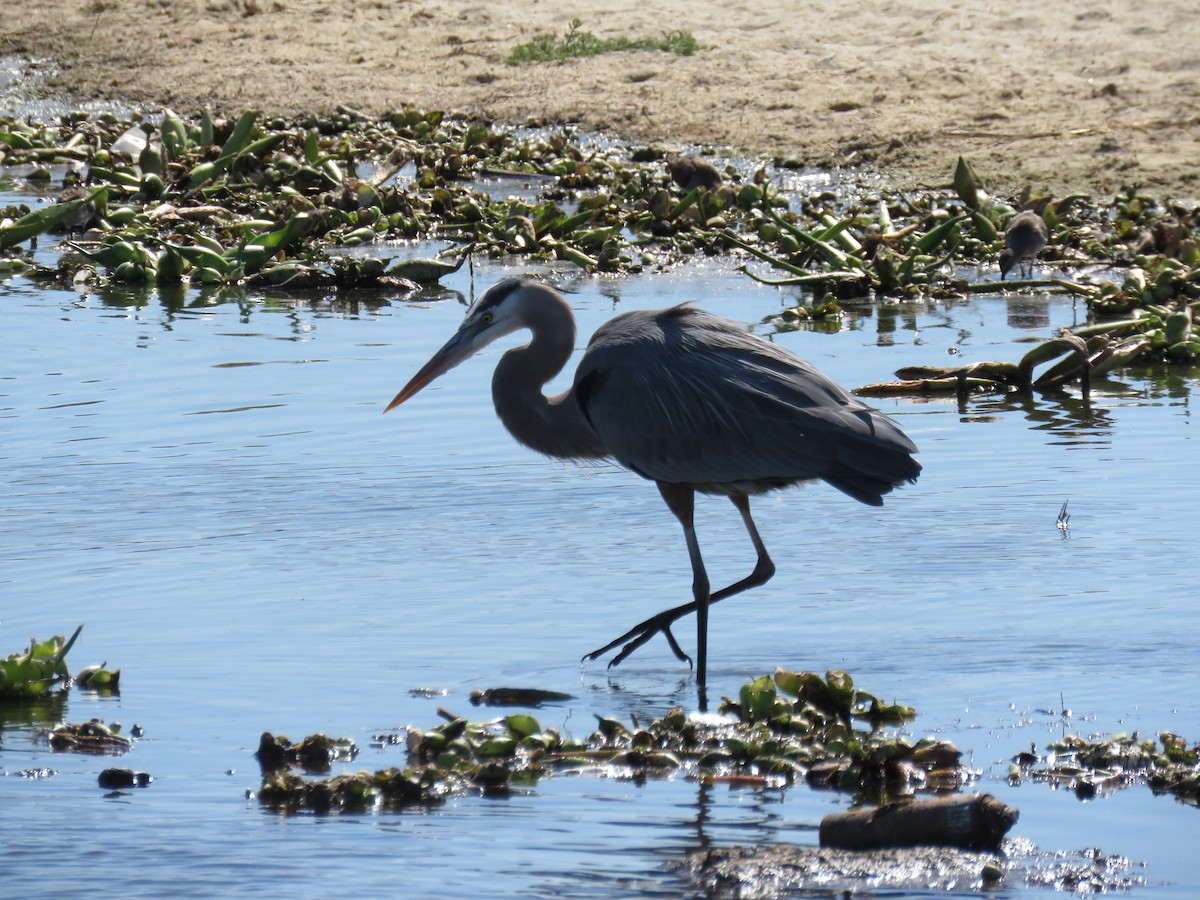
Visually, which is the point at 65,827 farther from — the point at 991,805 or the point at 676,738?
the point at 991,805

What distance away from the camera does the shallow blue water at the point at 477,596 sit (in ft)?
15.3

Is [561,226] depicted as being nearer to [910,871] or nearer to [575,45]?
[575,45]

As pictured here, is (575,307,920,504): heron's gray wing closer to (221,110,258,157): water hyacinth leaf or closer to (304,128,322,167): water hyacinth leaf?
(304,128,322,167): water hyacinth leaf

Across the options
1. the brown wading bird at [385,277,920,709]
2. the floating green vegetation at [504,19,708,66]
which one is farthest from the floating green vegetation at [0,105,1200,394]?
the brown wading bird at [385,277,920,709]

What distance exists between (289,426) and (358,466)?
0.78 metres

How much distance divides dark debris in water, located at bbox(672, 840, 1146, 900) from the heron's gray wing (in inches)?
74.1

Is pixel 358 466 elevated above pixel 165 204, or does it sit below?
below

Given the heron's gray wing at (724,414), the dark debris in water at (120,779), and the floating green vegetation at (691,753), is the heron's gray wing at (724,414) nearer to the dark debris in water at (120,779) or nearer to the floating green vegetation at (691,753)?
the floating green vegetation at (691,753)

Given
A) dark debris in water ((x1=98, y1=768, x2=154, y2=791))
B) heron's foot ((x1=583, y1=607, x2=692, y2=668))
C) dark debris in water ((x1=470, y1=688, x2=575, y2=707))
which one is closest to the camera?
dark debris in water ((x1=98, y1=768, x2=154, y2=791))

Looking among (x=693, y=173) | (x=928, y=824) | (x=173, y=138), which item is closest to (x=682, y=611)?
(x=928, y=824)

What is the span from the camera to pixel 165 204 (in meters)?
13.6

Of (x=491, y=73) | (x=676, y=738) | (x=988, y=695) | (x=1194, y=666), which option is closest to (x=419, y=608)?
(x=676, y=738)

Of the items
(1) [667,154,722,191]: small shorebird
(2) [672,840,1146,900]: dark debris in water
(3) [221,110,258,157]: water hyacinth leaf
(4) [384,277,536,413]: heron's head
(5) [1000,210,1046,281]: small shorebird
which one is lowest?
(2) [672,840,1146,900]: dark debris in water

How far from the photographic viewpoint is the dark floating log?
14.6ft
